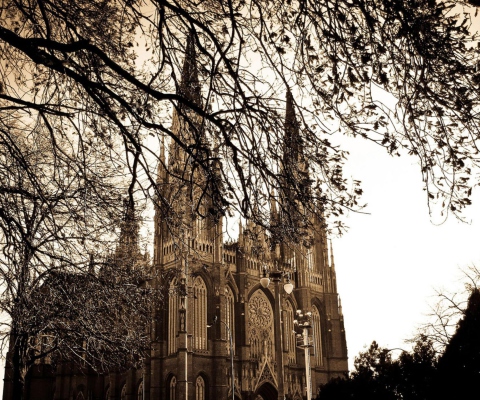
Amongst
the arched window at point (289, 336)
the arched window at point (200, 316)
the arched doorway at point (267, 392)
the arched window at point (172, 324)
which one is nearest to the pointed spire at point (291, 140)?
the arched window at point (200, 316)

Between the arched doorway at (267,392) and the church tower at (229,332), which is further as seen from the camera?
the arched doorway at (267,392)

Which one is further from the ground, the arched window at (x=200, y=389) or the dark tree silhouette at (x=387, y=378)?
the arched window at (x=200, y=389)

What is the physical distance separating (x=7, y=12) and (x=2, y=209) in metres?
2.72

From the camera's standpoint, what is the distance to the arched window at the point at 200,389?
36.5m

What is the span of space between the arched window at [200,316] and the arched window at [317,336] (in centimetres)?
1183

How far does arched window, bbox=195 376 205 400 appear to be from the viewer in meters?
36.5

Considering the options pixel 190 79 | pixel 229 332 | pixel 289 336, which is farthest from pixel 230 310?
pixel 190 79

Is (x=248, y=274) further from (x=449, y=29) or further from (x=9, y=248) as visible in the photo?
(x=449, y=29)

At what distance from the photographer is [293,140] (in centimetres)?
682

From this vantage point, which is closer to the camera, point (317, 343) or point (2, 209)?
point (2, 209)

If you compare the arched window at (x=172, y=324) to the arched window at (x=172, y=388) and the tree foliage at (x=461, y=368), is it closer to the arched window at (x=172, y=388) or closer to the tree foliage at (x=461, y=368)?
the arched window at (x=172, y=388)

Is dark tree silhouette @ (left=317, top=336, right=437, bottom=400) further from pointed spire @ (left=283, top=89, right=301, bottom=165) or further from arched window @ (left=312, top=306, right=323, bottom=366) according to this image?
arched window @ (left=312, top=306, right=323, bottom=366)

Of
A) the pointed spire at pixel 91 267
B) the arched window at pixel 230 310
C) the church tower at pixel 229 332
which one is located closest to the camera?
the pointed spire at pixel 91 267

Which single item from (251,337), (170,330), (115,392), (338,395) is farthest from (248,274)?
(338,395)
